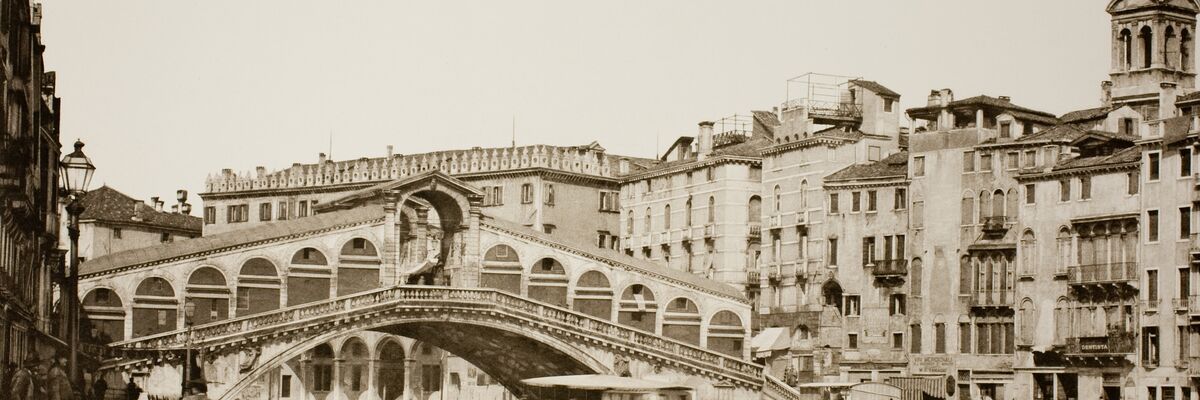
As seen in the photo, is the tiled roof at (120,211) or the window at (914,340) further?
the tiled roof at (120,211)

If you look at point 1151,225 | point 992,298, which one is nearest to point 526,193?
point 992,298

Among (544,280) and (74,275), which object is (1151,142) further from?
(74,275)

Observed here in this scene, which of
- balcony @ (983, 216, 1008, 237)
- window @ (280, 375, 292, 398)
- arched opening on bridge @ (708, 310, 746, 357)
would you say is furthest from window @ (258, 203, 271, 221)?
balcony @ (983, 216, 1008, 237)

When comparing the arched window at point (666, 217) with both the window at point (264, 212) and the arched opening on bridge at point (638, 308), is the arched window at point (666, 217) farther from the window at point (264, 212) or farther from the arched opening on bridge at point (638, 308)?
the window at point (264, 212)

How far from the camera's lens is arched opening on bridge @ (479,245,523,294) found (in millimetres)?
69500

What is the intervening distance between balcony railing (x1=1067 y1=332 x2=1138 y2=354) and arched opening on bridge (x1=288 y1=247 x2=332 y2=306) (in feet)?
73.7

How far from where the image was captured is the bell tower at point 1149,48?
2749 inches

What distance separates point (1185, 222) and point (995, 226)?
8.58m

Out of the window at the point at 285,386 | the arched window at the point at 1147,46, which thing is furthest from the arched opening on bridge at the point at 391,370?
the arched window at the point at 1147,46

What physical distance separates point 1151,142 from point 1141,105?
8294 millimetres

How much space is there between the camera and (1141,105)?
69.5m

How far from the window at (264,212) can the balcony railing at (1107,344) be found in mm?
40072

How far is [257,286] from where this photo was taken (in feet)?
217

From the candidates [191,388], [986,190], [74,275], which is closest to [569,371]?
[986,190]
